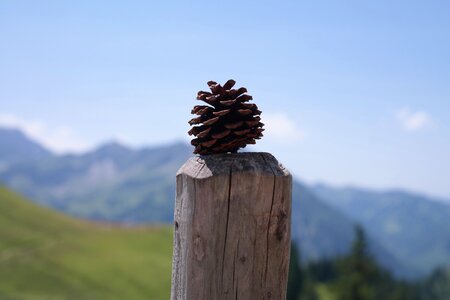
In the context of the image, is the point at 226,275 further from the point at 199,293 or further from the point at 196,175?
the point at 196,175

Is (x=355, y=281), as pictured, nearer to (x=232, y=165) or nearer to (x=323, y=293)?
(x=323, y=293)

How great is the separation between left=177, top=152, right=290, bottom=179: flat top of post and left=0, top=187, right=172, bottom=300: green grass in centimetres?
5253

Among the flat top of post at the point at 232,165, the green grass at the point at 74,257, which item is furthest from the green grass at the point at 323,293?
the flat top of post at the point at 232,165

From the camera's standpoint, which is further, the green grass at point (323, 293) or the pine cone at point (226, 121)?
the green grass at point (323, 293)

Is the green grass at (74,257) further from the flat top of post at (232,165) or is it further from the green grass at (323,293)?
the flat top of post at (232,165)

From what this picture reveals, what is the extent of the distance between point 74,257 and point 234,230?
6835 cm

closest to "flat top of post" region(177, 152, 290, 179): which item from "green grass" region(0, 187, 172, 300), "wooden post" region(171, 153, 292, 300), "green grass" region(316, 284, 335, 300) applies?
"wooden post" region(171, 153, 292, 300)

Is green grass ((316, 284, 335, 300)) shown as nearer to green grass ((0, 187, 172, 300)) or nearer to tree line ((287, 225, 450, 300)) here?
tree line ((287, 225, 450, 300))

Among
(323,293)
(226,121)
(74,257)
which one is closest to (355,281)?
(74,257)

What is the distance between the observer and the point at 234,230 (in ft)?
11.5

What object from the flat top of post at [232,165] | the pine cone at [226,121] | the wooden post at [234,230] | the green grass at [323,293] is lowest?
the wooden post at [234,230]

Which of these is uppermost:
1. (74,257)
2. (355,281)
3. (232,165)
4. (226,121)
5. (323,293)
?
(74,257)

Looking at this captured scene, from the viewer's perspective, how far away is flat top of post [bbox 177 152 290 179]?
141 inches

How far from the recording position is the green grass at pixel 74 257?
5769 cm
